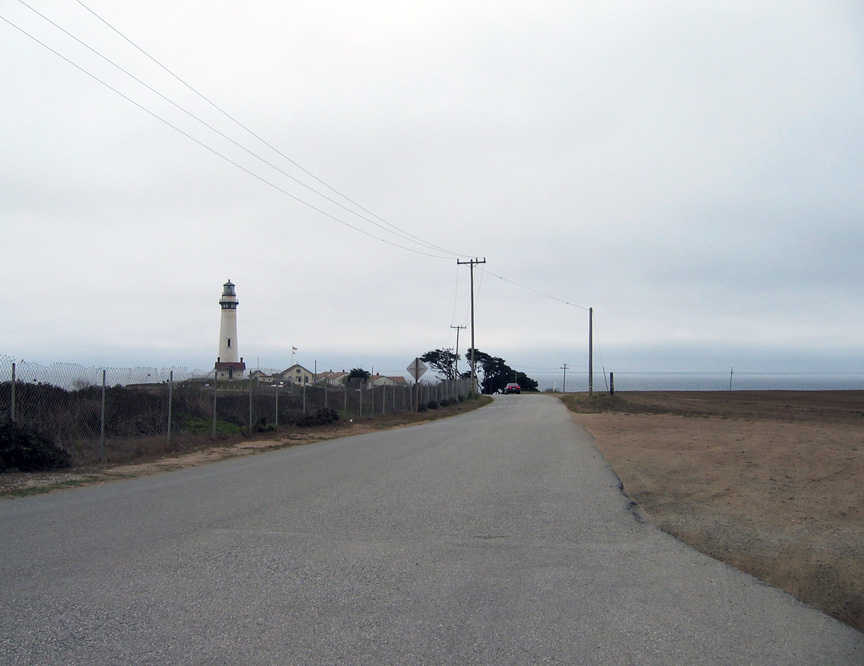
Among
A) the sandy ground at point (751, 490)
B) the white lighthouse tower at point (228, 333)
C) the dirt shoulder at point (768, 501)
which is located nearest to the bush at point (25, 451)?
the sandy ground at point (751, 490)

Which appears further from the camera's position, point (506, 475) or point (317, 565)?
point (506, 475)

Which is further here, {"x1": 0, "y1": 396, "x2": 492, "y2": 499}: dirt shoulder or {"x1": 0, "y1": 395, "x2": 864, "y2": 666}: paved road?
{"x1": 0, "y1": 396, "x2": 492, "y2": 499}: dirt shoulder

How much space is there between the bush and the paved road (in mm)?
3060

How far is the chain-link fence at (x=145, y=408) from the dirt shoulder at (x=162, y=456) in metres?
0.29

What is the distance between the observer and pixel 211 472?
1268 centimetres

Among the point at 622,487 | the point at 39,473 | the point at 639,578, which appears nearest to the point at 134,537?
the point at 639,578

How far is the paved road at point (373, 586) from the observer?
14.5 feet

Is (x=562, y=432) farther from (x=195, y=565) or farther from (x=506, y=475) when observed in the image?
(x=195, y=565)

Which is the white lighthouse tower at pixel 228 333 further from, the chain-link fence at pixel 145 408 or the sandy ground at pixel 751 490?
the sandy ground at pixel 751 490

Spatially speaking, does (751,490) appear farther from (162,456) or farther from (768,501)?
(162,456)

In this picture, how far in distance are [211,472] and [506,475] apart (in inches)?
214

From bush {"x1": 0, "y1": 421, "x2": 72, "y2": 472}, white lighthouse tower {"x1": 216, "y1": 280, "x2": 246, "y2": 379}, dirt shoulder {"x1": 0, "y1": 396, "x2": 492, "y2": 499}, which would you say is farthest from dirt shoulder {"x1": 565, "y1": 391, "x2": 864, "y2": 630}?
white lighthouse tower {"x1": 216, "y1": 280, "x2": 246, "y2": 379}

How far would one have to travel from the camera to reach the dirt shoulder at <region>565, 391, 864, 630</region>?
6363 mm

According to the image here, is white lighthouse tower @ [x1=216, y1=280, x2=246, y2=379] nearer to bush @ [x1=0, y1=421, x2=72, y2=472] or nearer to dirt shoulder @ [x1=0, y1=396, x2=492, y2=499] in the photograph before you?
dirt shoulder @ [x1=0, y1=396, x2=492, y2=499]
